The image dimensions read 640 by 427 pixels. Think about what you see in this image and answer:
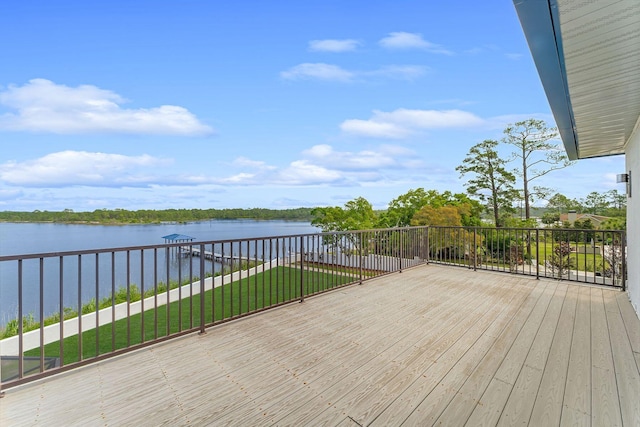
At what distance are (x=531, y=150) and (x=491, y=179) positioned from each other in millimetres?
2845

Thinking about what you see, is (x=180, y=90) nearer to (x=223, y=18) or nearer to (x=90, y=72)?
(x=90, y=72)

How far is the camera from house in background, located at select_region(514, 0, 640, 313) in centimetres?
155

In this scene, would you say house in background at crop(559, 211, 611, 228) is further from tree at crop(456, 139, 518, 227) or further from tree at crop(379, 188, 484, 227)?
tree at crop(379, 188, 484, 227)

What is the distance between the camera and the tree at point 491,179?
61.4 feet

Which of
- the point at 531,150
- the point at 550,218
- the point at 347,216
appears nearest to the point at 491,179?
the point at 531,150

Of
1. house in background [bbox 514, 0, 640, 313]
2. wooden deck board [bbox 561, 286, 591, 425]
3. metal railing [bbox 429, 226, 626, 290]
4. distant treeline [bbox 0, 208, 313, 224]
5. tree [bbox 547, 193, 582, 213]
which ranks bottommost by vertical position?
wooden deck board [bbox 561, 286, 591, 425]

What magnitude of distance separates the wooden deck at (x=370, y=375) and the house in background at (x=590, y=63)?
5.62ft

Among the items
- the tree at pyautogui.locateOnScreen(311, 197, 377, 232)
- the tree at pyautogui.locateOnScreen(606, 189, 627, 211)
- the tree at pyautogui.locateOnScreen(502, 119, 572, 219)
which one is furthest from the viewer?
the tree at pyautogui.locateOnScreen(311, 197, 377, 232)

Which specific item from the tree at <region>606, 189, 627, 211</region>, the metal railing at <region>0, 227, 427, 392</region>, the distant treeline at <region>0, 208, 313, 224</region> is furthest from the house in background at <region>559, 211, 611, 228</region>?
the metal railing at <region>0, 227, 427, 392</region>

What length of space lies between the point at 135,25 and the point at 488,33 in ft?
31.2

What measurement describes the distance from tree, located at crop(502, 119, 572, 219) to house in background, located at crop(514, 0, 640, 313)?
17365 mm

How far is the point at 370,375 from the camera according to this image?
2.18 metres

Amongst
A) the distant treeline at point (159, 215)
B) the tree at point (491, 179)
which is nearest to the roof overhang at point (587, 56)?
the tree at point (491, 179)

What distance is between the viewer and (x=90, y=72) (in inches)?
473
